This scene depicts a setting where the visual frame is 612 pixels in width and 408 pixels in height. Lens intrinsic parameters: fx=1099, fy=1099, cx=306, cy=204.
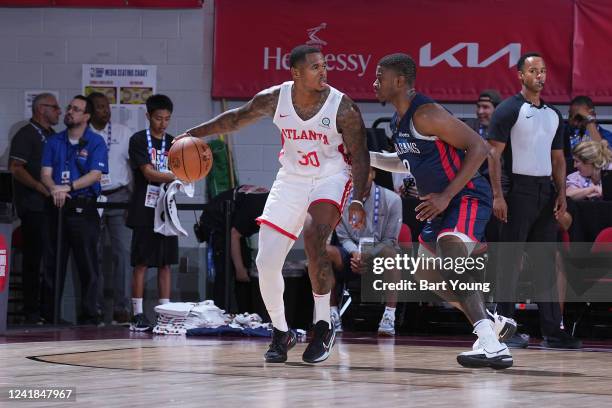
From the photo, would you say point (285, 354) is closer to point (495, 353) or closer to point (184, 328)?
point (495, 353)

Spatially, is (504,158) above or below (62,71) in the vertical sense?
below

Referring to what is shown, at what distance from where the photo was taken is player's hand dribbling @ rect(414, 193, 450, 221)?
5.29m

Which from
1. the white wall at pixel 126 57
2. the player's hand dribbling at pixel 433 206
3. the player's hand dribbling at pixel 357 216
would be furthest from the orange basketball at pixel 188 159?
the white wall at pixel 126 57

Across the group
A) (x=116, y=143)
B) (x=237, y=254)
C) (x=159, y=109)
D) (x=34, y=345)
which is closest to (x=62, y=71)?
(x=116, y=143)

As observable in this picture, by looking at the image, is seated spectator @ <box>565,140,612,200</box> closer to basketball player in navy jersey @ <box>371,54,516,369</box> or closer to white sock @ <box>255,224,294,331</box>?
basketball player in navy jersey @ <box>371,54,516,369</box>

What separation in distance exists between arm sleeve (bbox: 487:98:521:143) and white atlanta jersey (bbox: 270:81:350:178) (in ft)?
6.73

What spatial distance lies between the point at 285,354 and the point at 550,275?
2556 mm

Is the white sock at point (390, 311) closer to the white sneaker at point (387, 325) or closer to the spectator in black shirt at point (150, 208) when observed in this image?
the white sneaker at point (387, 325)

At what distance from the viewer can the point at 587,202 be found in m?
8.71

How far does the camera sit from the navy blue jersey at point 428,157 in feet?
18.1

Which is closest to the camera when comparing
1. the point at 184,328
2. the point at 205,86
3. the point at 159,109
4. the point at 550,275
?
the point at 550,275

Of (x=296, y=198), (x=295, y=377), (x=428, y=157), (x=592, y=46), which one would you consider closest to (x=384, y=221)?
(x=592, y=46)

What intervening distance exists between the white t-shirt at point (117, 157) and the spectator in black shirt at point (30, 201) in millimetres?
587

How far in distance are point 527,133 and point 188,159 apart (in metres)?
2.75
